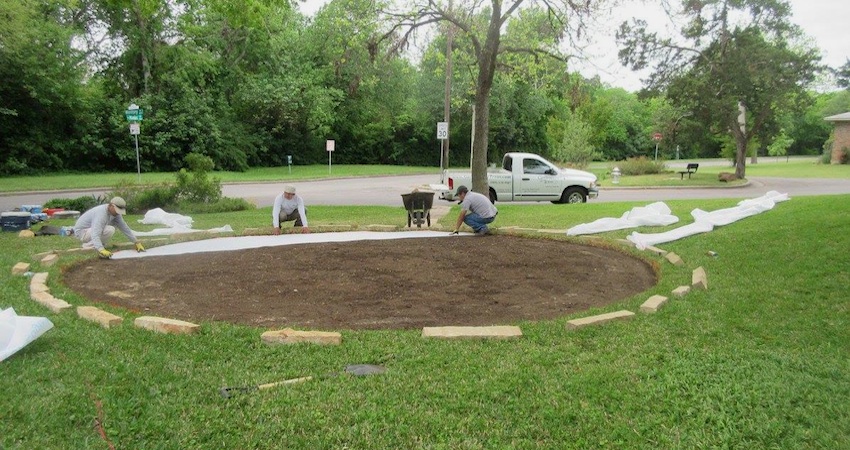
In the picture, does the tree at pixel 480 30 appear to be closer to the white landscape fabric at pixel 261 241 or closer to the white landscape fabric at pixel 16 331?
the white landscape fabric at pixel 261 241

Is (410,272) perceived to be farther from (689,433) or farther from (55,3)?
(55,3)

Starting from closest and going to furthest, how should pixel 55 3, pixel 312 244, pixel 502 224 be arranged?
pixel 312 244
pixel 502 224
pixel 55 3

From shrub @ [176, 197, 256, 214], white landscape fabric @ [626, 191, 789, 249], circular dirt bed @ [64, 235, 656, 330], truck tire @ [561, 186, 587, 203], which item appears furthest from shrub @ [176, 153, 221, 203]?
white landscape fabric @ [626, 191, 789, 249]

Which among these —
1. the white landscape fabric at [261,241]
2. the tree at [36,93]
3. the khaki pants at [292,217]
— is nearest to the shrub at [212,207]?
the khaki pants at [292,217]

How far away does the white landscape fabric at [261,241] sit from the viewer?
7.51 meters

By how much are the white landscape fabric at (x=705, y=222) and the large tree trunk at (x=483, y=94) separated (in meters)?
4.59

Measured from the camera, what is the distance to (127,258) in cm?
707

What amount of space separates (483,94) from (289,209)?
17.4 feet

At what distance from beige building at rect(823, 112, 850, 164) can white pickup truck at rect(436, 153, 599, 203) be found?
32.4 meters

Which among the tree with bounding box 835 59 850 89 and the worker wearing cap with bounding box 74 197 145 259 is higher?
the tree with bounding box 835 59 850 89

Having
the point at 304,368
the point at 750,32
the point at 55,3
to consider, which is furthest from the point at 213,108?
the point at 304,368

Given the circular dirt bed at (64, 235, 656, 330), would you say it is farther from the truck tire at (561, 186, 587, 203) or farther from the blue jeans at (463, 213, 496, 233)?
the truck tire at (561, 186, 587, 203)

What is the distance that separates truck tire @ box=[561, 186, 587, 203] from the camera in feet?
52.5

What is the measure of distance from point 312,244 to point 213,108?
94.5 feet
